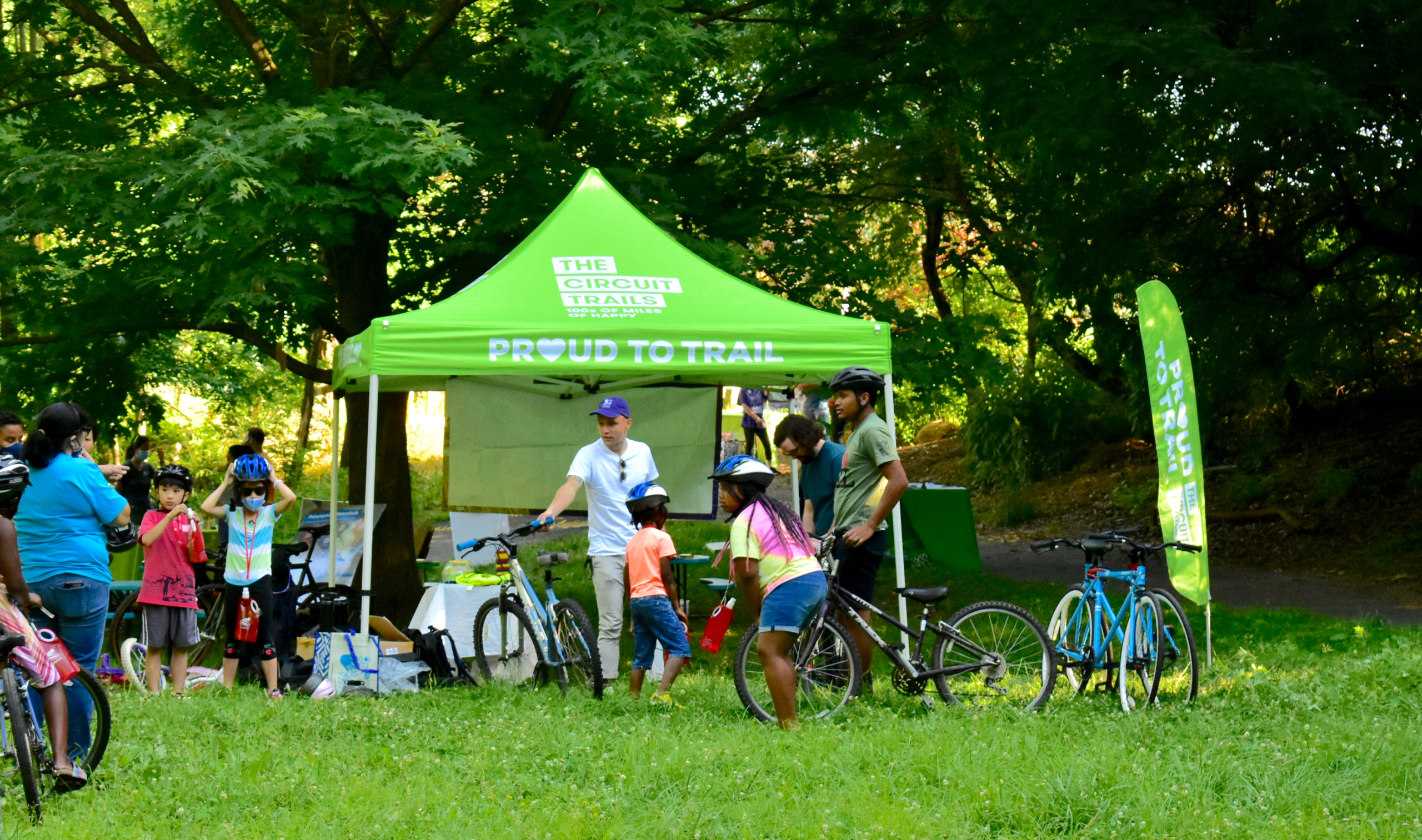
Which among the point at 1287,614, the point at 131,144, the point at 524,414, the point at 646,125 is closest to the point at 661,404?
the point at 524,414

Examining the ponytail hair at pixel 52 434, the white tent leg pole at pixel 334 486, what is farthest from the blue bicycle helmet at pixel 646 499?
the white tent leg pole at pixel 334 486

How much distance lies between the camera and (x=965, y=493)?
13.8 meters

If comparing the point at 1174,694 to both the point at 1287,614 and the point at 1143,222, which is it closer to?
the point at 1287,614

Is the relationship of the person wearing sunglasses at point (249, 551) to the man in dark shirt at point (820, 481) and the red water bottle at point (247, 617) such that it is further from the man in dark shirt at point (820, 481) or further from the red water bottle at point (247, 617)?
the man in dark shirt at point (820, 481)

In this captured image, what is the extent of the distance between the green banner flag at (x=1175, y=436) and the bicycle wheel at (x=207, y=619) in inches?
250

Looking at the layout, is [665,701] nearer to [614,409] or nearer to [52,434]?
[614,409]

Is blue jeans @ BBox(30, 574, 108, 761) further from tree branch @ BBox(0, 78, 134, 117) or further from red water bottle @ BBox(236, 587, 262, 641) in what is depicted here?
tree branch @ BBox(0, 78, 134, 117)

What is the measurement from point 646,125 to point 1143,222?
5.82m

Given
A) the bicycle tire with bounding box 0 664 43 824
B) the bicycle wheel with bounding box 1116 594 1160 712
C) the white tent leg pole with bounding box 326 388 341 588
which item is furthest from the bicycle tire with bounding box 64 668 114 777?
the bicycle wheel with bounding box 1116 594 1160 712

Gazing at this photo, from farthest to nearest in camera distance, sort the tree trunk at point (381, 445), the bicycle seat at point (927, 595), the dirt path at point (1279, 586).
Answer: the dirt path at point (1279, 586) → the tree trunk at point (381, 445) → the bicycle seat at point (927, 595)

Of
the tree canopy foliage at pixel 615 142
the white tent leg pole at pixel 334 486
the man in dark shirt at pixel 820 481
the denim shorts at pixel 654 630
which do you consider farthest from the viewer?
the white tent leg pole at pixel 334 486

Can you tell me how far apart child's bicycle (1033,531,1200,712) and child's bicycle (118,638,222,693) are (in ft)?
16.7

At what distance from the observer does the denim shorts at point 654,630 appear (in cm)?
689

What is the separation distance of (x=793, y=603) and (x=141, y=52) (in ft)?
26.5
